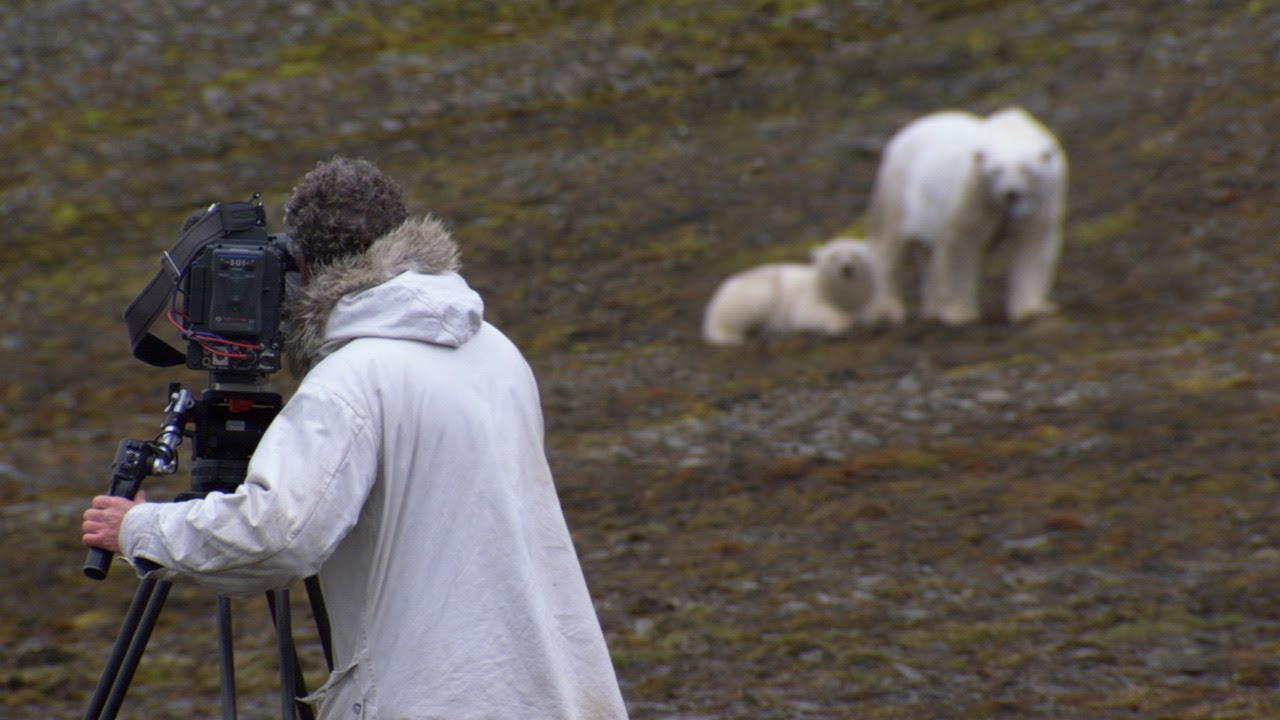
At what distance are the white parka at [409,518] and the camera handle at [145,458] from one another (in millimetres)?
170

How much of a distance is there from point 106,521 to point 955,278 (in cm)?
702

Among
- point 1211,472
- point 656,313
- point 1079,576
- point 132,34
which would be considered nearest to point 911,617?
point 1079,576

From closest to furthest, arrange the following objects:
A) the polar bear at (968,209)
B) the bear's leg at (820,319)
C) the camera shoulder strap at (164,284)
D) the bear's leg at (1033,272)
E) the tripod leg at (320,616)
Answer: the camera shoulder strap at (164,284) < the tripod leg at (320,616) < the polar bear at (968,209) < the bear's leg at (1033,272) < the bear's leg at (820,319)

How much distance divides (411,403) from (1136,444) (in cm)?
489

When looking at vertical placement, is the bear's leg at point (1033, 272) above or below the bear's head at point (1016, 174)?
below

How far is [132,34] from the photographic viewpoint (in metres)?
15.4

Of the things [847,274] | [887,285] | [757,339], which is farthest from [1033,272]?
[757,339]

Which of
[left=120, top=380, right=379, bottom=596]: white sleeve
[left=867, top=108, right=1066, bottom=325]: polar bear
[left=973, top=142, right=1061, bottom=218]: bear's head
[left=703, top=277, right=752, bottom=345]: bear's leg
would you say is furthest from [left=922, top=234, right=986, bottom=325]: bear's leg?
[left=120, top=380, right=379, bottom=596]: white sleeve

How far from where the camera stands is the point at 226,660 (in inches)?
112

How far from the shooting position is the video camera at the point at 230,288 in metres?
2.56

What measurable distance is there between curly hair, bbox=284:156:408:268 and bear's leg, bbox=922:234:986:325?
6.68m

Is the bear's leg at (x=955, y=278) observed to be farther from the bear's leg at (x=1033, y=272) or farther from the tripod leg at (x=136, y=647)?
the tripod leg at (x=136, y=647)

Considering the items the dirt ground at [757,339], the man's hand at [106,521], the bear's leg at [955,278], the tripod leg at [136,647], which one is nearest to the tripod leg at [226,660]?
the tripod leg at [136,647]

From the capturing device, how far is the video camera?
101 inches
